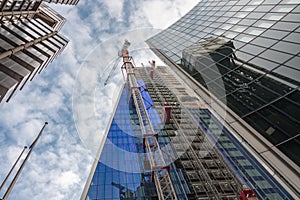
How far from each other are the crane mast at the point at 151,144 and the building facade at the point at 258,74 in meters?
12.3

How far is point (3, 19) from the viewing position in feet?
54.8

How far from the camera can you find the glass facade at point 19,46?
13211 mm

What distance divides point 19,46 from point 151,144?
69.9 ft

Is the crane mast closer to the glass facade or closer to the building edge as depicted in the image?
the building edge

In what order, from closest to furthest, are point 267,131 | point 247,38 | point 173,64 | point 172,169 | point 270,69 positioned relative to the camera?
point 267,131 → point 270,69 → point 247,38 → point 173,64 → point 172,169

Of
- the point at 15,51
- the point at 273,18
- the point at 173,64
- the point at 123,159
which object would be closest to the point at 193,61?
the point at 173,64

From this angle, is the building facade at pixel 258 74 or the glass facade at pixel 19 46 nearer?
the building facade at pixel 258 74

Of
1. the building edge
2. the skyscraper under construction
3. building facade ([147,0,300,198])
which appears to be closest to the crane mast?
the skyscraper under construction

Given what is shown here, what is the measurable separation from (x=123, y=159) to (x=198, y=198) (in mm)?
16680

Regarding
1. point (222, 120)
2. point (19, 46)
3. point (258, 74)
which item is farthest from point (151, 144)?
point (19, 46)

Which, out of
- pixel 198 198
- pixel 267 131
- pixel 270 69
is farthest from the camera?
pixel 198 198

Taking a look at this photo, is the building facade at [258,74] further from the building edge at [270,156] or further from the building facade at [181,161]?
the building facade at [181,161]

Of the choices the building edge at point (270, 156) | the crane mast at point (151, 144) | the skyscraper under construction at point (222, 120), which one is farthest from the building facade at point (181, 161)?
the building edge at point (270, 156)

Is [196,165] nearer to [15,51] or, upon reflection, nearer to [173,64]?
[173,64]
